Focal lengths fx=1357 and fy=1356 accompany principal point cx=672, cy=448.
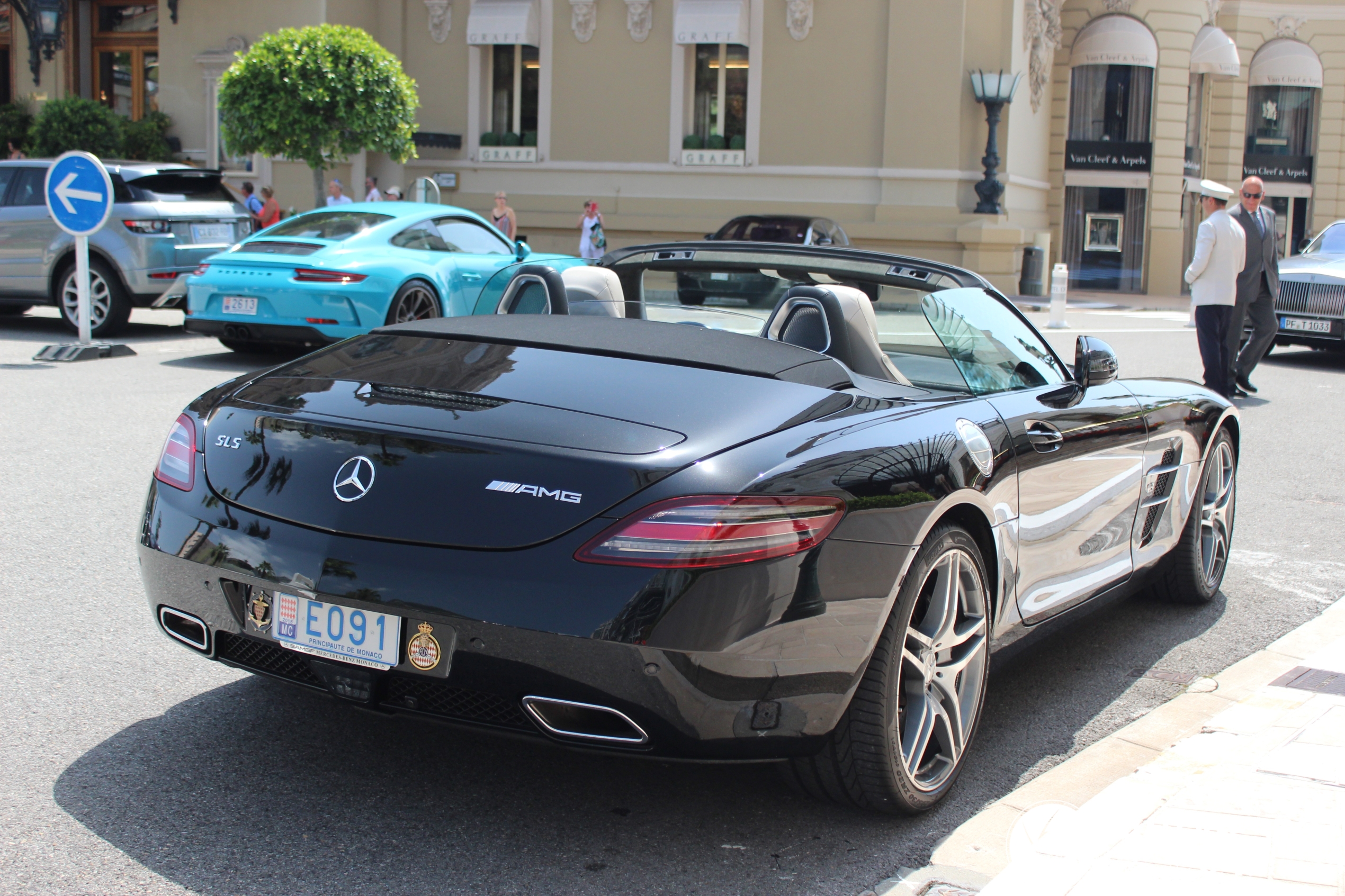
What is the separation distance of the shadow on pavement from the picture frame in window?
95.4 feet

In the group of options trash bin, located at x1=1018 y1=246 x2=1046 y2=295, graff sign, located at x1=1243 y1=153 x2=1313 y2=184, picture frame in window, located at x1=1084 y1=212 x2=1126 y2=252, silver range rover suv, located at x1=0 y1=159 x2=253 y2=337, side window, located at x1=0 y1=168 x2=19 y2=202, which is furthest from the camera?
graff sign, located at x1=1243 y1=153 x2=1313 y2=184

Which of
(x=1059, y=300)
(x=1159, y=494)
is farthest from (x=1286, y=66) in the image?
(x=1159, y=494)

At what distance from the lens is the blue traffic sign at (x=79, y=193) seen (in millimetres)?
11242

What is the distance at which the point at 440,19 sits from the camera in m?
28.7

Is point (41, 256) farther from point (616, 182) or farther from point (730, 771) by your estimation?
point (616, 182)

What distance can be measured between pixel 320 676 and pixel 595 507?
28.7 inches

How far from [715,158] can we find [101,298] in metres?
16.3

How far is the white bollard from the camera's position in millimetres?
20219

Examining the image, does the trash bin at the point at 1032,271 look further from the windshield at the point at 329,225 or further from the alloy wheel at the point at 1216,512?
the alloy wheel at the point at 1216,512

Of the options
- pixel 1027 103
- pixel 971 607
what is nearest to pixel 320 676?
pixel 971 607

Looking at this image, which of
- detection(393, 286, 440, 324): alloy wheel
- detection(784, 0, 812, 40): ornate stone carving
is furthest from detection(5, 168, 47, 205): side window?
detection(784, 0, 812, 40): ornate stone carving

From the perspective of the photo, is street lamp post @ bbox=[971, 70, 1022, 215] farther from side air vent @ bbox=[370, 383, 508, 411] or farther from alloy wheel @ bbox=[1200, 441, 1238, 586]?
side air vent @ bbox=[370, 383, 508, 411]

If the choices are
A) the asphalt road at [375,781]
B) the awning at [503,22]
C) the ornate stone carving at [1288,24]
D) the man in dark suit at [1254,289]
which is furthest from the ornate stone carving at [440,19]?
the asphalt road at [375,781]

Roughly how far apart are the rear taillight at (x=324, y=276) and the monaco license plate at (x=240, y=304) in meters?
0.42
